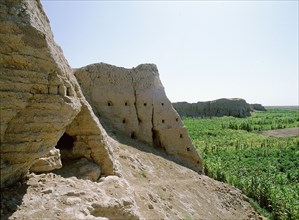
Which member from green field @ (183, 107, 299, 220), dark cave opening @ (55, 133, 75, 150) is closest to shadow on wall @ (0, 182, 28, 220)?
dark cave opening @ (55, 133, 75, 150)

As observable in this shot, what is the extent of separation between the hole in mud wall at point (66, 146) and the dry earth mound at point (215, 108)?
81.7 metres

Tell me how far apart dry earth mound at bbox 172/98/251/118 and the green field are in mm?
15724

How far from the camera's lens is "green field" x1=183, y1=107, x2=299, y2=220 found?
20.5 m

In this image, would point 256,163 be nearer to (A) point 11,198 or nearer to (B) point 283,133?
(B) point 283,133

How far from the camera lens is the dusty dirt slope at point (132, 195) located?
729cm

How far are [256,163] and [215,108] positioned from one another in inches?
2354

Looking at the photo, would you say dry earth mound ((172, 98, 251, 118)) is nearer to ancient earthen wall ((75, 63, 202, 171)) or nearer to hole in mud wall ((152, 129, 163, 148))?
ancient earthen wall ((75, 63, 202, 171))

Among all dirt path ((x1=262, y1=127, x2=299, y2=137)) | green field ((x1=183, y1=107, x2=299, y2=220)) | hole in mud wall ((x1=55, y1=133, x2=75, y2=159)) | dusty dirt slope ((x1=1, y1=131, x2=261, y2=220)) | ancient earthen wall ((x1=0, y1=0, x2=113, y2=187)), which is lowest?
green field ((x1=183, y1=107, x2=299, y2=220))

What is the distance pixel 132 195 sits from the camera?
10250mm

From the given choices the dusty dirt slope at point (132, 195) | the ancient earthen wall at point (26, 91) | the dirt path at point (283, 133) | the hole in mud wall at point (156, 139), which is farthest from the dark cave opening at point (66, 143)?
the dirt path at point (283, 133)

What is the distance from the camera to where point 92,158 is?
456 inches

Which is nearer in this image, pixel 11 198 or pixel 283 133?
pixel 11 198

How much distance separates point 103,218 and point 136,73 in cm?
1480

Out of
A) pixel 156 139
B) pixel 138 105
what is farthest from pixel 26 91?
pixel 156 139
